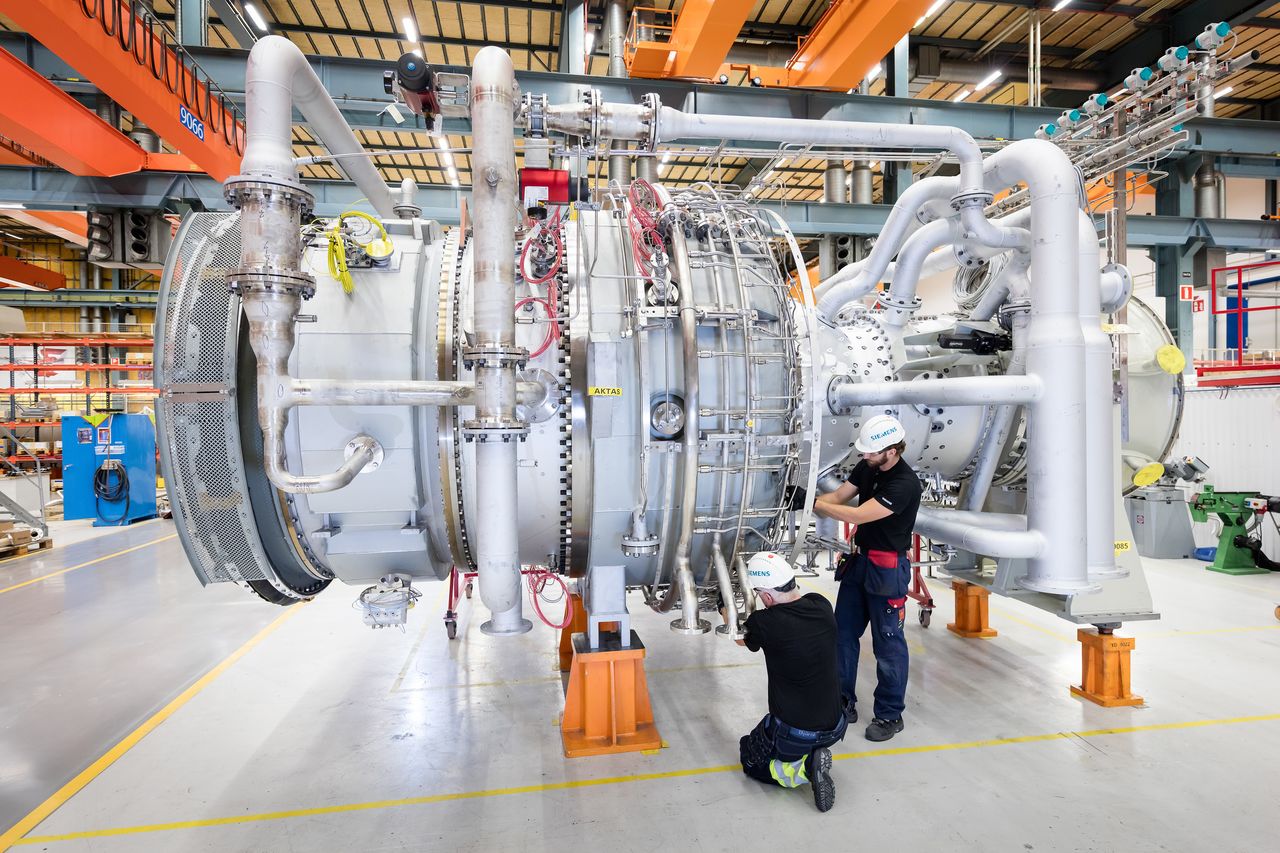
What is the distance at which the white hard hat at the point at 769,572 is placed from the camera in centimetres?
329

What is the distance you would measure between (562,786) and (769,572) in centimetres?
151

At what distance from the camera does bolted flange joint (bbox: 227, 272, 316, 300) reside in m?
2.53

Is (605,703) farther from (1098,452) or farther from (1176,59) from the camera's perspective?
(1176,59)

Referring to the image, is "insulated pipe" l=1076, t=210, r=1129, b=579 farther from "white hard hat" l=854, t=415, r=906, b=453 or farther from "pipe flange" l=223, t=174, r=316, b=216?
"pipe flange" l=223, t=174, r=316, b=216

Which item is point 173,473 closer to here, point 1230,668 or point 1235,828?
point 1235,828

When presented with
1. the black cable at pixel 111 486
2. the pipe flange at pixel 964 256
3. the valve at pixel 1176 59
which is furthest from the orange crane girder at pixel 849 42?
the black cable at pixel 111 486

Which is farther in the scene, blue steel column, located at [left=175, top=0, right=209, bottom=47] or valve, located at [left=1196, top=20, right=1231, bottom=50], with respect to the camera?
blue steel column, located at [left=175, top=0, right=209, bottom=47]

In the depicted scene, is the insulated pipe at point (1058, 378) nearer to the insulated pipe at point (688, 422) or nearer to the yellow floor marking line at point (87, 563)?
the insulated pipe at point (688, 422)

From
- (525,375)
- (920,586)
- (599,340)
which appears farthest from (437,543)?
(920,586)

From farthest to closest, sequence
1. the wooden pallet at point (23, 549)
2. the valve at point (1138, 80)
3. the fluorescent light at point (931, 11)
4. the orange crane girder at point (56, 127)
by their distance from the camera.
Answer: the wooden pallet at point (23, 549) < the fluorescent light at point (931, 11) < the orange crane girder at point (56, 127) < the valve at point (1138, 80)

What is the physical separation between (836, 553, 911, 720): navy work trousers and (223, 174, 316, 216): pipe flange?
11.2 ft

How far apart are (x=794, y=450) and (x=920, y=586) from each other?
10.7 feet

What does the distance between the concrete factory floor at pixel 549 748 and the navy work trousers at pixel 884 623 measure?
0.81ft

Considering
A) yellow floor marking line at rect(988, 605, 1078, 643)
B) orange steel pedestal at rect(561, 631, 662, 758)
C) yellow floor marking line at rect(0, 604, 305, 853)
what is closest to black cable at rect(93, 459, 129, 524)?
yellow floor marking line at rect(0, 604, 305, 853)
